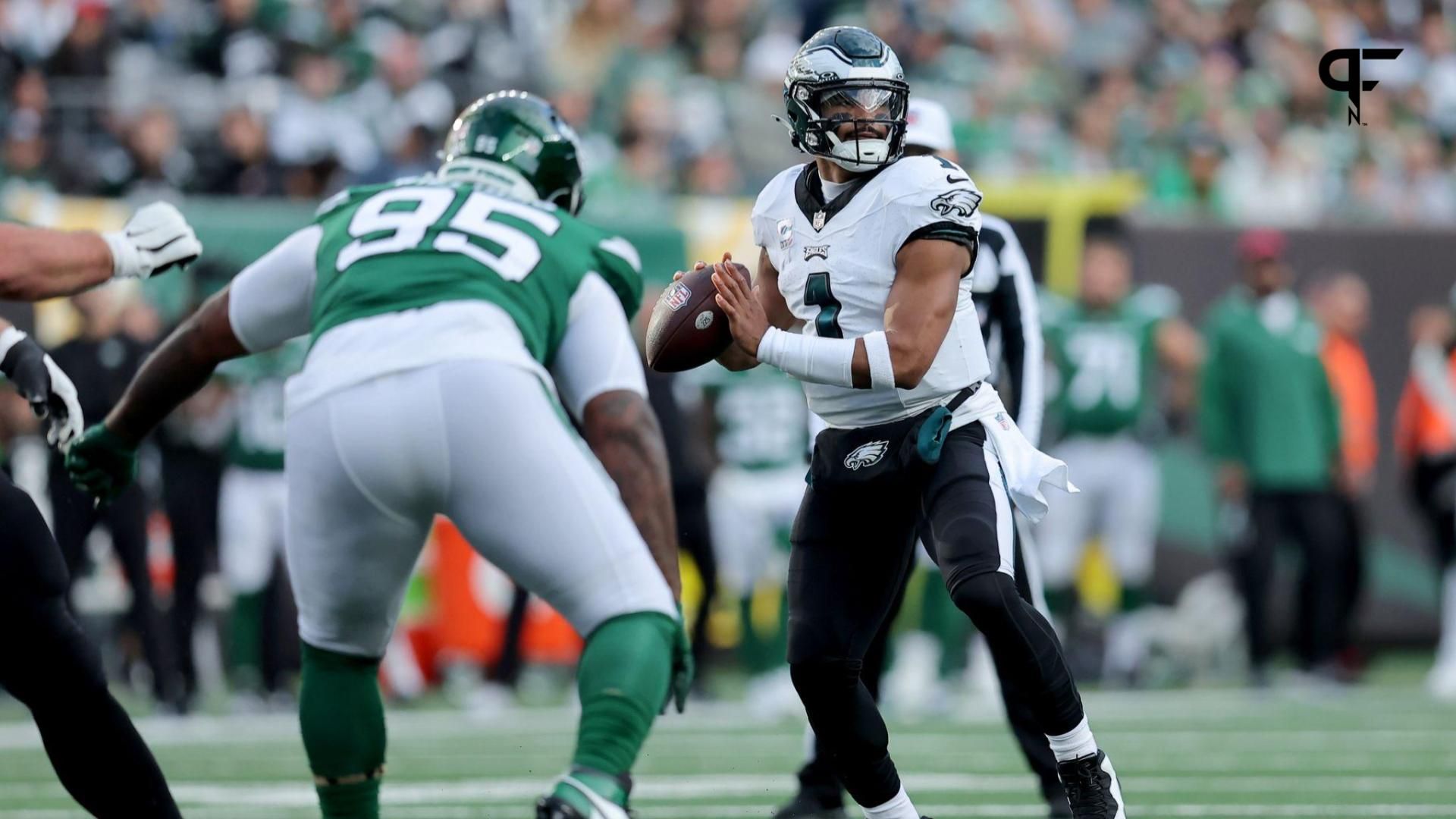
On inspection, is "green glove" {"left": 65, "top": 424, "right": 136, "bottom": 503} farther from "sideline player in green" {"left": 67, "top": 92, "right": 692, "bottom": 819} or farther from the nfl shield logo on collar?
the nfl shield logo on collar

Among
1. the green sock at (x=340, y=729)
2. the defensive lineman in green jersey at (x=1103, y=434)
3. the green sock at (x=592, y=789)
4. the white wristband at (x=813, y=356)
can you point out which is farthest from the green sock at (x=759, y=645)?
the green sock at (x=592, y=789)

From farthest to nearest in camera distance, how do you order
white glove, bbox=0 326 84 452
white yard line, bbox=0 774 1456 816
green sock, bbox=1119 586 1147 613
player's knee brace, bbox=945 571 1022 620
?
green sock, bbox=1119 586 1147 613 → white yard line, bbox=0 774 1456 816 → player's knee brace, bbox=945 571 1022 620 → white glove, bbox=0 326 84 452

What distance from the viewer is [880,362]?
4398mm

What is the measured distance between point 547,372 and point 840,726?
44.0 inches

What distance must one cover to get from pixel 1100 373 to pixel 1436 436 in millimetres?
1737

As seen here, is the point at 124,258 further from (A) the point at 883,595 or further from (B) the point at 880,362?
(A) the point at 883,595

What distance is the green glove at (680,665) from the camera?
3.80 m

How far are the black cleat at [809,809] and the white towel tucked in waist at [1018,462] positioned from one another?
1.29 m

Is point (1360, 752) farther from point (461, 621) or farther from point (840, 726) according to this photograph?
point (461, 621)

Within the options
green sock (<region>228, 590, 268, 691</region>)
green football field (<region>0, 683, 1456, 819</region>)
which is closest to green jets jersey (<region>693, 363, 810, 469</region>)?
green football field (<region>0, 683, 1456, 819</region>)

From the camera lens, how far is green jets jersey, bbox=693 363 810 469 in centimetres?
1118

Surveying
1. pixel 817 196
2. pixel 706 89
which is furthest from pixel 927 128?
pixel 706 89

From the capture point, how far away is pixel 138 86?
11.8 m

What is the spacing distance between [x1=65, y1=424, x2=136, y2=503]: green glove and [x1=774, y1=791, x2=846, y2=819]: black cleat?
6.74 ft
